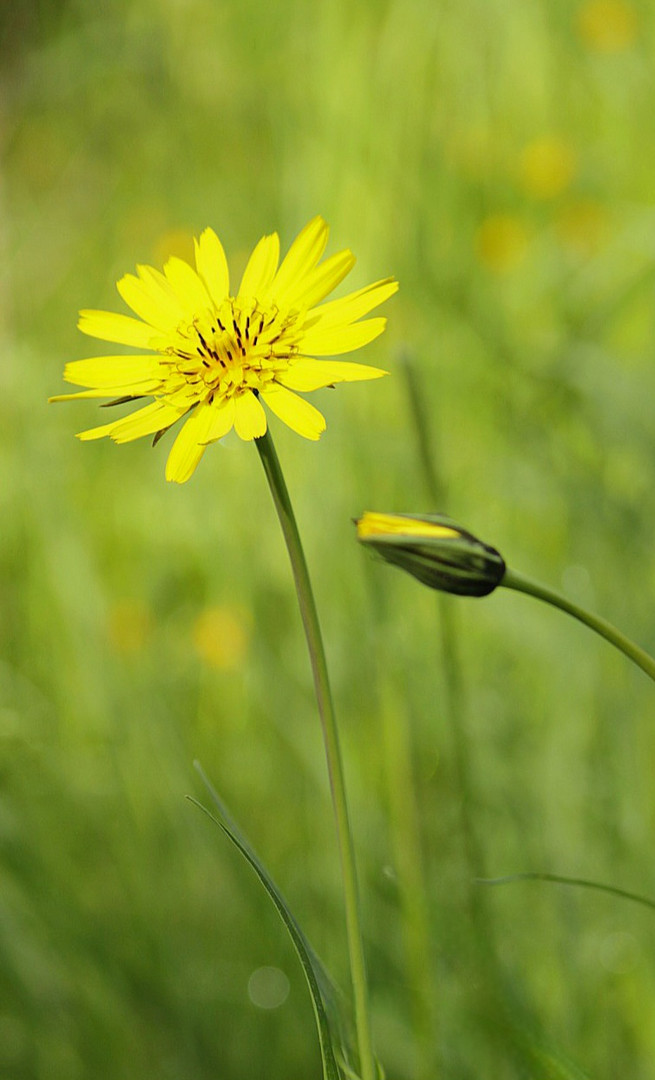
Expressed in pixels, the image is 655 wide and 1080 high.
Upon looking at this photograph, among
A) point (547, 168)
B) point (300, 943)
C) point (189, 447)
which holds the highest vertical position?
point (547, 168)

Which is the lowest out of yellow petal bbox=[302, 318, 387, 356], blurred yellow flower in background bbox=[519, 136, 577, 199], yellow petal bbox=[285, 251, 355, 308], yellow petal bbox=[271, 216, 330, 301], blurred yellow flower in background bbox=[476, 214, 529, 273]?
yellow petal bbox=[302, 318, 387, 356]

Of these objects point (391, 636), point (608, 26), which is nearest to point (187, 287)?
point (391, 636)

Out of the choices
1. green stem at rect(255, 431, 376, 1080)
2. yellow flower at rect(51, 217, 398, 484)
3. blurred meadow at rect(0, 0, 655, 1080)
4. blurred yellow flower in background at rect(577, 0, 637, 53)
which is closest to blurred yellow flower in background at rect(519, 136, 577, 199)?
blurred meadow at rect(0, 0, 655, 1080)

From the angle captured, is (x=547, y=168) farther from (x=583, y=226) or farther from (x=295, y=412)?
(x=295, y=412)

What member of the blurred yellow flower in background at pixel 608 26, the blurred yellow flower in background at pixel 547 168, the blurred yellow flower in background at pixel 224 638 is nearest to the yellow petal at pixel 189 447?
the blurred yellow flower in background at pixel 224 638

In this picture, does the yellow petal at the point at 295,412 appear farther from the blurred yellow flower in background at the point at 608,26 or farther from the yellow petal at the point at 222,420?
the blurred yellow flower in background at the point at 608,26

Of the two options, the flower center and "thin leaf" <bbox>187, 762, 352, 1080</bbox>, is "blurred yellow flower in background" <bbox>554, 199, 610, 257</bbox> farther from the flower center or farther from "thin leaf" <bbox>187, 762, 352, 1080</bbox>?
"thin leaf" <bbox>187, 762, 352, 1080</bbox>

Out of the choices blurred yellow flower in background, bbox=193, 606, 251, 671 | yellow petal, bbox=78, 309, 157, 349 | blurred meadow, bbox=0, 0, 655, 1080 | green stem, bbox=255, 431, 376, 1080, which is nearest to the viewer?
green stem, bbox=255, 431, 376, 1080
